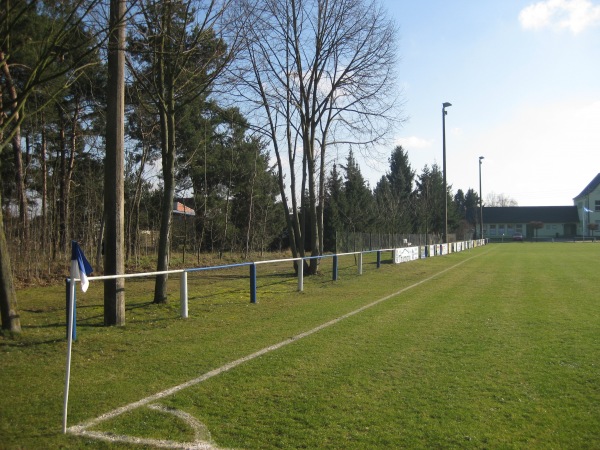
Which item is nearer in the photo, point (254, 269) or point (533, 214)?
point (254, 269)

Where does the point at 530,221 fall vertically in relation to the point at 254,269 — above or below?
above

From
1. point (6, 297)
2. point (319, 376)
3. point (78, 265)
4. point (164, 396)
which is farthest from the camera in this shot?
point (6, 297)

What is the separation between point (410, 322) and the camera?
10312mm

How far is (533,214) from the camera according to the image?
349 feet

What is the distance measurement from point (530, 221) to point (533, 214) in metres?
3.15

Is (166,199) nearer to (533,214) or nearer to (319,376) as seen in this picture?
(319,376)

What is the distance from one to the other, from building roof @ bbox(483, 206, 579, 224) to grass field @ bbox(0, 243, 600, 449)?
3976 inches

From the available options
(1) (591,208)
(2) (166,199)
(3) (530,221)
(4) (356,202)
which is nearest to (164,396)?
(2) (166,199)

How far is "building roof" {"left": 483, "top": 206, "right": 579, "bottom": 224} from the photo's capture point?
103625 millimetres

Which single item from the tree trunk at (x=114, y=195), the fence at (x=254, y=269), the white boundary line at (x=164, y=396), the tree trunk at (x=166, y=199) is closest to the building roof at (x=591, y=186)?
the fence at (x=254, y=269)

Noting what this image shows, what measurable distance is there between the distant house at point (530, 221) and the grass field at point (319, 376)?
323ft

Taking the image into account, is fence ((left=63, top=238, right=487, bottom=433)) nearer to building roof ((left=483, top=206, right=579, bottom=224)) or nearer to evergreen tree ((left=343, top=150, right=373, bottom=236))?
evergreen tree ((left=343, top=150, right=373, bottom=236))

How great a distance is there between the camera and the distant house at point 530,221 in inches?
4031

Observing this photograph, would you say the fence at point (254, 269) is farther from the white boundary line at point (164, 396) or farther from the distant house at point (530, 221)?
the distant house at point (530, 221)
